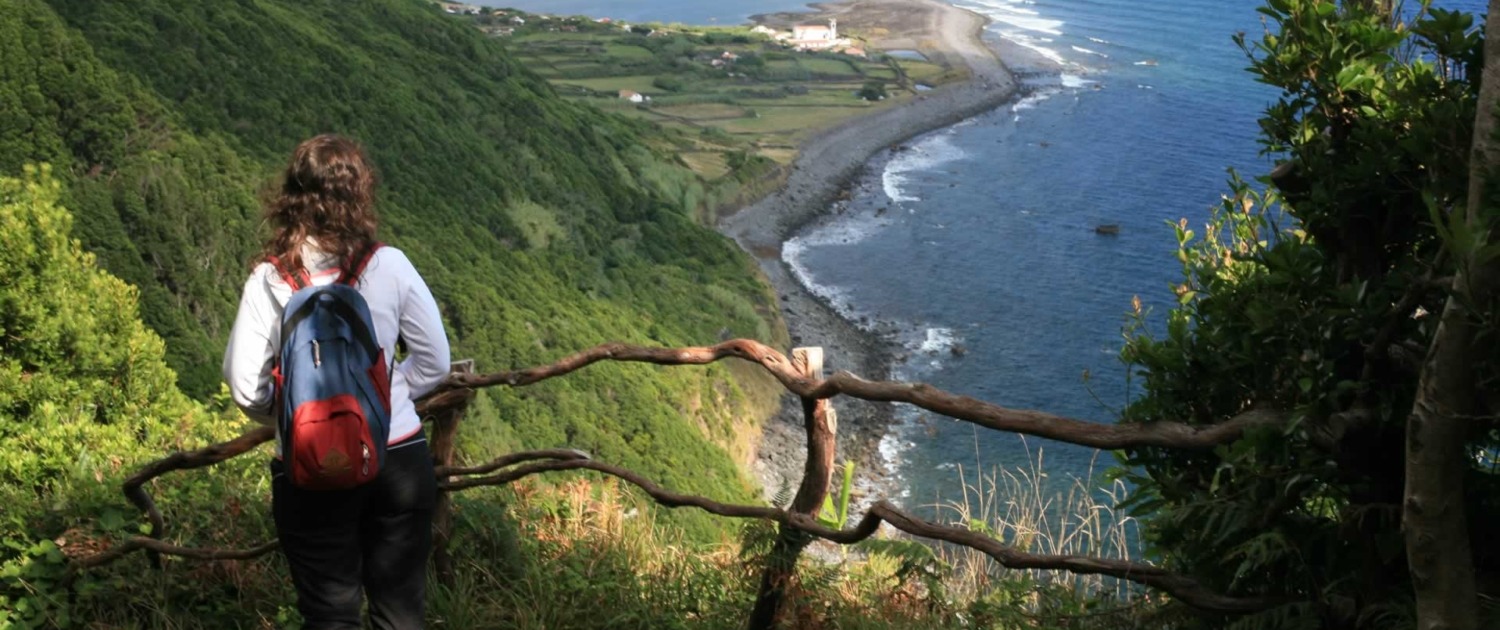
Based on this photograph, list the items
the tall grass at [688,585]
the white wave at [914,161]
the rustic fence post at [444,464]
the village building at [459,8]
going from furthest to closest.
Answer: the village building at [459,8] < the white wave at [914,161] < the rustic fence post at [444,464] < the tall grass at [688,585]

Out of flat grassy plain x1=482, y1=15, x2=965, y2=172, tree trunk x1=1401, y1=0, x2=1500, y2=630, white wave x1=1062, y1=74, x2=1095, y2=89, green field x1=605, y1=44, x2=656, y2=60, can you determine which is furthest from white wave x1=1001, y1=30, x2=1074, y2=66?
tree trunk x1=1401, y1=0, x2=1500, y2=630

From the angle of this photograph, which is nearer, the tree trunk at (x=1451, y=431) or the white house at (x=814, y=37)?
the tree trunk at (x=1451, y=431)

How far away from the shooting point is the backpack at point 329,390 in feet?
8.29

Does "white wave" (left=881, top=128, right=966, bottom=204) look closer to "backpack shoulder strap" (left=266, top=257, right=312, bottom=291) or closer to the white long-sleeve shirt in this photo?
the white long-sleeve shirt

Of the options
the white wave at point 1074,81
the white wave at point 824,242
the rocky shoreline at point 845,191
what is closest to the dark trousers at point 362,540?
the rocky shoreline at point 845,191

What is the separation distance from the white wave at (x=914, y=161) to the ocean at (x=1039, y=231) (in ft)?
0.40

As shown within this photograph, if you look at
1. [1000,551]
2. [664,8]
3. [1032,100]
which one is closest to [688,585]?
[1000,551]

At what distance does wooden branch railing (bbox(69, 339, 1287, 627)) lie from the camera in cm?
246

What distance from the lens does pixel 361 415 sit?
2572mm

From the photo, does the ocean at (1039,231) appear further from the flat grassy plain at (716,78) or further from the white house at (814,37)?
the white house at (814,37)

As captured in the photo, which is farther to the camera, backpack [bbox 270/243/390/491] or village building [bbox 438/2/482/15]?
village building [bbox 438/2/482/15]

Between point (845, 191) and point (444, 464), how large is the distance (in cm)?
5293

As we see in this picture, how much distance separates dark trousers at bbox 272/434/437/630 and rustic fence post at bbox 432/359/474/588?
0.61 metres

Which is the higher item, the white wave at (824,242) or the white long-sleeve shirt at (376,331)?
the white long-sleeve shirt at (376,331)
